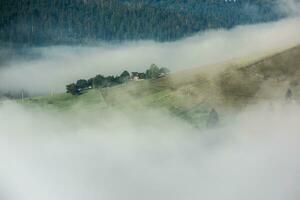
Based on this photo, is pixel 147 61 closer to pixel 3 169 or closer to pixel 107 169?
pixel 107 169

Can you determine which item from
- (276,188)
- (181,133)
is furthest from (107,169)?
(276,188)

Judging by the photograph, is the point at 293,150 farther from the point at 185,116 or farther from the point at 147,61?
the point at 147,61

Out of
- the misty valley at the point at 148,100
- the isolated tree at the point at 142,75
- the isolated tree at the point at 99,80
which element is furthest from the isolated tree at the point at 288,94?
the isolated tree at the point at 99,80

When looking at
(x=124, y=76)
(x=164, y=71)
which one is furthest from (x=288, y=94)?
(x=124, y=76)

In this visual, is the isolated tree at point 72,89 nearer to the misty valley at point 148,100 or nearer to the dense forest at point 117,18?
the misty valley at point 148,100

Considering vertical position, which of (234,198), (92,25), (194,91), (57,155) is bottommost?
(234,198)

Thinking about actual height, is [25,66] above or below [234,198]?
above

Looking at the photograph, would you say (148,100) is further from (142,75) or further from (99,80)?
(99,80)
